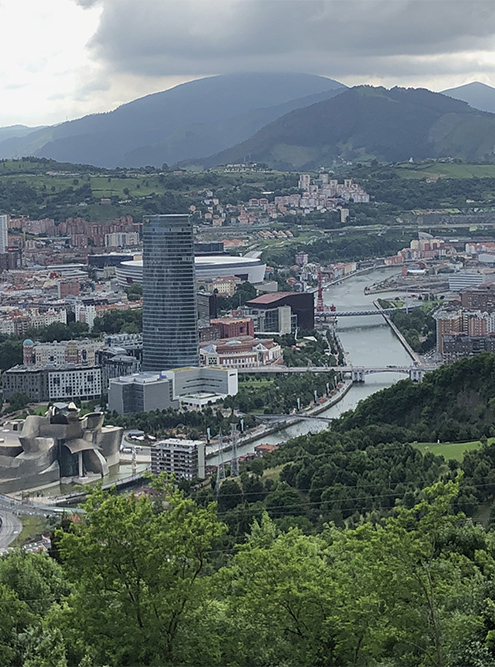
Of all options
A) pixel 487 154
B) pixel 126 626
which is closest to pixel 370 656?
pixel 126 626

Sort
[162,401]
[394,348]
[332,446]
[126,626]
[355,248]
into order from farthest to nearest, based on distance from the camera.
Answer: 1. [355,248]
2. [394,348]
3. [162,401]
4. [332,446]
5. [126,626]

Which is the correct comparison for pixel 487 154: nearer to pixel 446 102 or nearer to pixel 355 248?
pixel 446 102

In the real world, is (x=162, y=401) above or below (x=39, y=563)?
below

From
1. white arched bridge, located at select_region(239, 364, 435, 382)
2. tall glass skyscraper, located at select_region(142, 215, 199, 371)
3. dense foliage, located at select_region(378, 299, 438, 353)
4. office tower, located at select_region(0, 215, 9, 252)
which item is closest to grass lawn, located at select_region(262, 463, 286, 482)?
tall glass skyscraper, located at select_region(142, 215, 199, 371)

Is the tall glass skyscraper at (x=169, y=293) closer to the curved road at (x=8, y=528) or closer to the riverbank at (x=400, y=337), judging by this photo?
the riverbank at (x=400, y=337)

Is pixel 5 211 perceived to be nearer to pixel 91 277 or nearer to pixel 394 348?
pixel 91 277

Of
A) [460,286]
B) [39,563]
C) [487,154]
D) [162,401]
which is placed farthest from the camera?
[487,154]

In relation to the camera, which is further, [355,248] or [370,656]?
[355,248]

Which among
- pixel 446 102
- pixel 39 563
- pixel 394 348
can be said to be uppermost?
pixel 446 102
